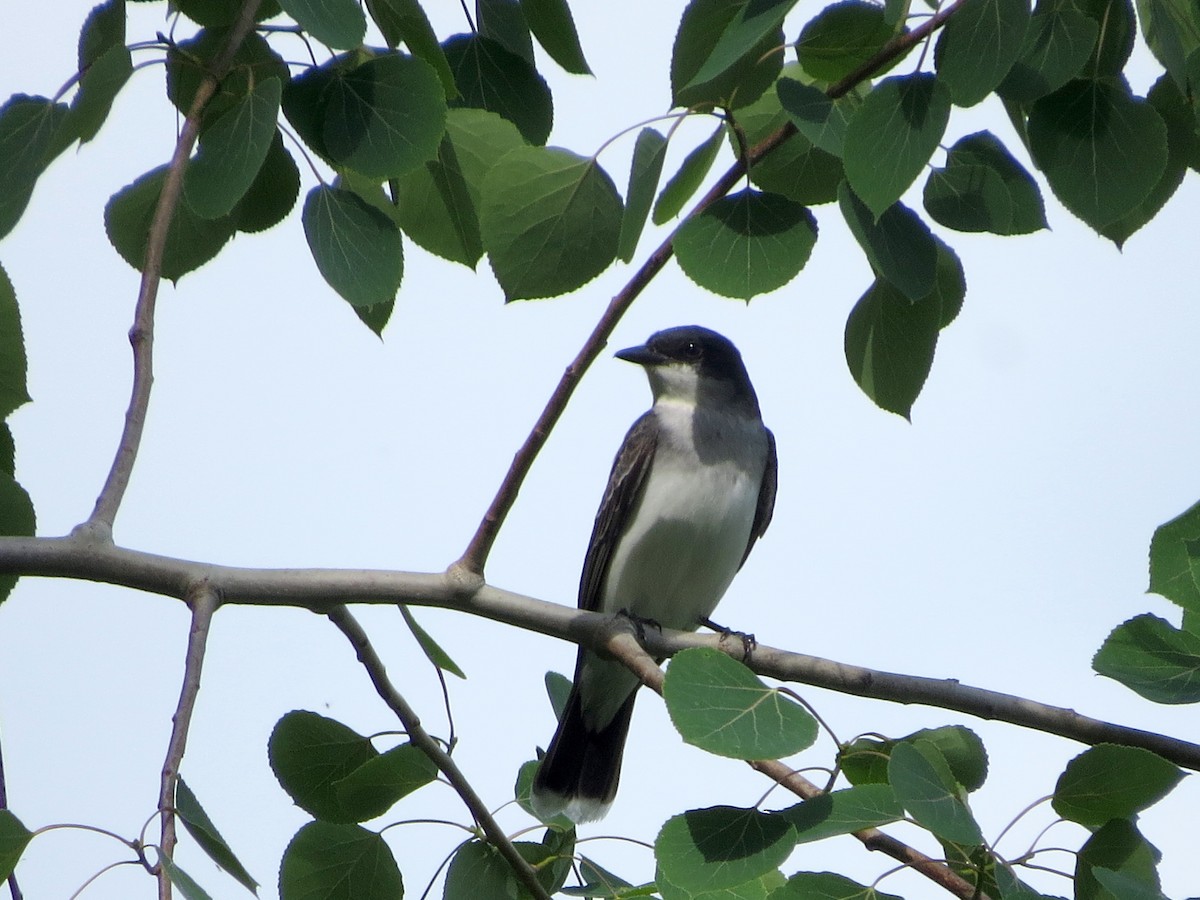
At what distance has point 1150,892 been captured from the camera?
1961 mm

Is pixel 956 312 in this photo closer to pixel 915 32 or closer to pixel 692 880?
pixel 915 32

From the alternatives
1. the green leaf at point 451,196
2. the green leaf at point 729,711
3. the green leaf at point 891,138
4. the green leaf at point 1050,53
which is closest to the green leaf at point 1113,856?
the green leaf at point 729,711

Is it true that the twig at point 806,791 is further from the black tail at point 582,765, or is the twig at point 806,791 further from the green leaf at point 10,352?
the black tail at point 582,765

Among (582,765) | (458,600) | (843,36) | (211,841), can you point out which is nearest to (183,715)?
(211,841)

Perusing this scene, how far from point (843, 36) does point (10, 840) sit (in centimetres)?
214

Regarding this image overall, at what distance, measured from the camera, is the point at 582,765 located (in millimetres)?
5875

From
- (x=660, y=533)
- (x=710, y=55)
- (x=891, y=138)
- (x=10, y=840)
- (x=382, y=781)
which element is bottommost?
(x=10, y=840)

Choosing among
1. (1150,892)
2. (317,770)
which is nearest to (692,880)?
(1150,892)

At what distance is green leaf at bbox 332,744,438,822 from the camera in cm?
302

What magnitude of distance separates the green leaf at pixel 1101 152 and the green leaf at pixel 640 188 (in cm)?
76

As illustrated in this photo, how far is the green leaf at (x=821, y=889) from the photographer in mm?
2174

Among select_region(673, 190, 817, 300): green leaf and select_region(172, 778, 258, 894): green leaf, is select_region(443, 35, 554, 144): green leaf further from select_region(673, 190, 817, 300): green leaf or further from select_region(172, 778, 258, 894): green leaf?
select_region(172, 778, 258, 894): green leaf

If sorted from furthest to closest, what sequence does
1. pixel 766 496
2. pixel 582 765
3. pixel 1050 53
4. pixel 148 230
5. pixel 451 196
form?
pixel 766 496 → pixel 582 765 → pixel 148 230 → pixel 451 196 → pixel 1050 53

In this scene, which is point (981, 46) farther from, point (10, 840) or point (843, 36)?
point (10, 840)
